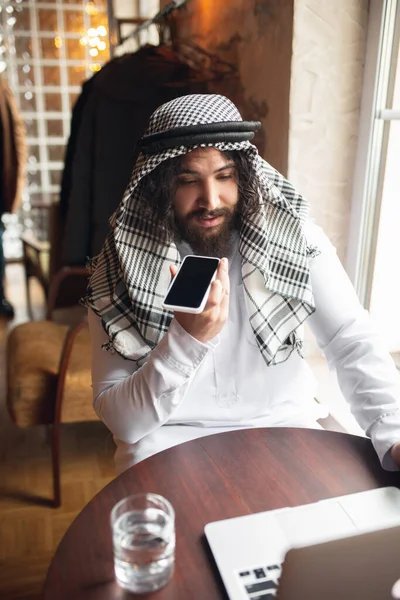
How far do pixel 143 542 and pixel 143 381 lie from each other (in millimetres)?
333

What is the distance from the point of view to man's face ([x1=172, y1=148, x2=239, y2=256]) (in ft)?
3.79

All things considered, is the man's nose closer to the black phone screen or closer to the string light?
the black phone screen

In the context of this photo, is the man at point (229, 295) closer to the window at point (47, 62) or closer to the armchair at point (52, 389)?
the armchair at point (52, 389)

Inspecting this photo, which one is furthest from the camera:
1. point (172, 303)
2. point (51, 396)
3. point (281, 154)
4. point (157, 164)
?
point (51, 396)

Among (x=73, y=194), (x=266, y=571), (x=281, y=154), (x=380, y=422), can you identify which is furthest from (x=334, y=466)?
(x=73, y=194)

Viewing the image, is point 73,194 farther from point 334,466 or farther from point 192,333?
point 334,466

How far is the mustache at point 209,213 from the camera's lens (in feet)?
3.84

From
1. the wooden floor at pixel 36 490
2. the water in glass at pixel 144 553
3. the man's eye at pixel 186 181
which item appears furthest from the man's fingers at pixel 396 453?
the wooden floor at pixel 36 490

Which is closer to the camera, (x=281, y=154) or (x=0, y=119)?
(x=281, y=154)

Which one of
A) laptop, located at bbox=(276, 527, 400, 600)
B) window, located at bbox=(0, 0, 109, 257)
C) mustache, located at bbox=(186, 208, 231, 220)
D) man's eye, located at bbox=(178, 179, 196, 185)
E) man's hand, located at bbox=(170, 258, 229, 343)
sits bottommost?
laptop, located at bbox=(276, 527, 400, 600)

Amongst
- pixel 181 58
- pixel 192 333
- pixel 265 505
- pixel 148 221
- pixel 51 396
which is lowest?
pixel 51 396

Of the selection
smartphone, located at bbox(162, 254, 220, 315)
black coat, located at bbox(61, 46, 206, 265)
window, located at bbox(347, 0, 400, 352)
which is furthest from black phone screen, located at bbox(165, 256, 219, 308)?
black coat, located at bbox(61, 46, 206, 265)

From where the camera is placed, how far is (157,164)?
114 centimetres

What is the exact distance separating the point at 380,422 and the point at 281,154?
102cm
